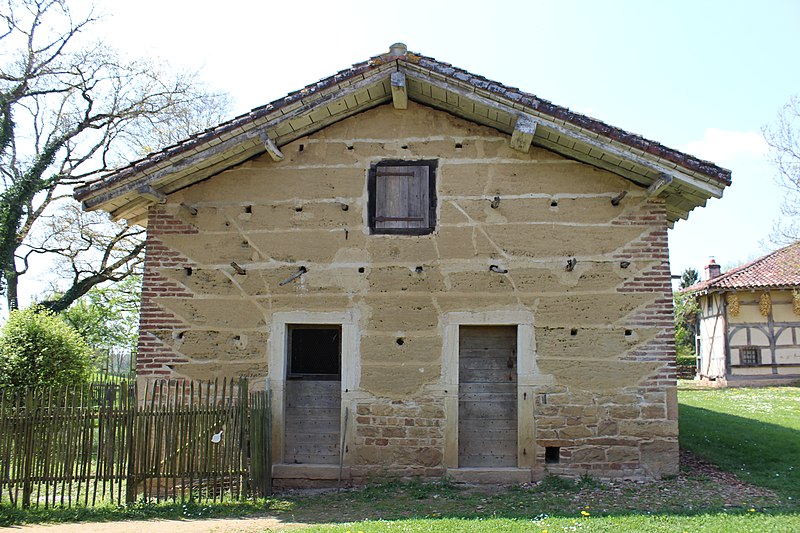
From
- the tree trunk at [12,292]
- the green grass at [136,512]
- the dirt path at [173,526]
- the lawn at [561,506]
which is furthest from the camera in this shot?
the tree trunk at [12,292]

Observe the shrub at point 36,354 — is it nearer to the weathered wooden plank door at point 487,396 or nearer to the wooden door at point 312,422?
the wooden door at point 312,422

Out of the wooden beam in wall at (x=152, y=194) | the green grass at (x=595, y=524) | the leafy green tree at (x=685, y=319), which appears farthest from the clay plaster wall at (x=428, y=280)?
the leafy green tree at (x=685, y=319)

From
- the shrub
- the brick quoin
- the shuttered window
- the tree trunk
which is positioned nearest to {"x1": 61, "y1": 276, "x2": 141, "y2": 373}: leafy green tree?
the tree trunk

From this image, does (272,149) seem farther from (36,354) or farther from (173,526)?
(36,354)

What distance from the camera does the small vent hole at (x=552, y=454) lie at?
8.96 metres

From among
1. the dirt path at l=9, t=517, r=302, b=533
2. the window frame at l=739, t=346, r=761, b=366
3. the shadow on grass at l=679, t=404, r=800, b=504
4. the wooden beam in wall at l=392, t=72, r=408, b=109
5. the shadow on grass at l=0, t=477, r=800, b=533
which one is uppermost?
the wooden beam in wall at l=392, t=72, r=408, b=109

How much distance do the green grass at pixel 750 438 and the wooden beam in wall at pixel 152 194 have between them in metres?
8.98

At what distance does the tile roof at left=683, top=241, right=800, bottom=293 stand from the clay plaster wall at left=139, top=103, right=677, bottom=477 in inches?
671

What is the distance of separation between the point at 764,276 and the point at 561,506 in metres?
21.1

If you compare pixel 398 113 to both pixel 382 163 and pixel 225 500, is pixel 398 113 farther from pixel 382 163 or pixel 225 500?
pixel 225 500

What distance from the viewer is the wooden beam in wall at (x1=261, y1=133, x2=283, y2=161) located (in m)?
9.22

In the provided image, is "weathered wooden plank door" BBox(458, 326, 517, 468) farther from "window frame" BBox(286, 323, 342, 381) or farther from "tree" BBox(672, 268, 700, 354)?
"tree" BBox(672, 268, 700, 354)

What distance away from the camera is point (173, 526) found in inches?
280

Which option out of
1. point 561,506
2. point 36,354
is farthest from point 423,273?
point 36,354
